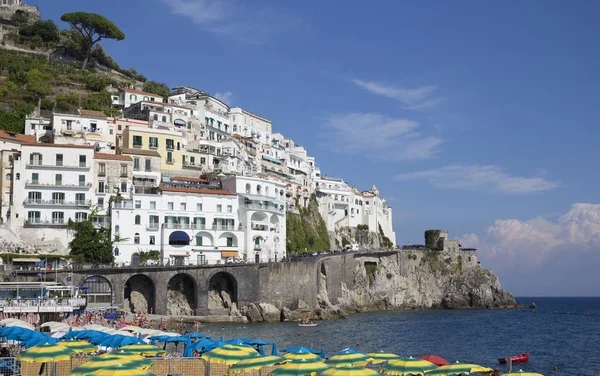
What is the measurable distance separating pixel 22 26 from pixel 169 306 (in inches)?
2882

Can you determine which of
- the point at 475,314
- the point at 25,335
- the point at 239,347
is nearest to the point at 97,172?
the point at 25,335

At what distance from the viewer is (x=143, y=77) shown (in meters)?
123

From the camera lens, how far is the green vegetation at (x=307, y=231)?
88.2 m

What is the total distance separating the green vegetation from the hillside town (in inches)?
72.4

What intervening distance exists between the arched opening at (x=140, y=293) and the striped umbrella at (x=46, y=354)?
38702 mm

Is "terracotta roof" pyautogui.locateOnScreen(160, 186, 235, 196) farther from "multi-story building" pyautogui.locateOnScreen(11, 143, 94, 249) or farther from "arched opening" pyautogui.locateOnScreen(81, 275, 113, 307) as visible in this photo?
"arched opening" pyautogui.locateOnScreen(81, 275, 113, 307)

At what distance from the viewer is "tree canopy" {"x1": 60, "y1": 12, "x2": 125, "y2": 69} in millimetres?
109625

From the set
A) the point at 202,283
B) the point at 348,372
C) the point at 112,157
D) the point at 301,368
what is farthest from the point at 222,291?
the point at 348,372

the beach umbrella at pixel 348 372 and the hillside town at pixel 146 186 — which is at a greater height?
the hillside town at pixel 146 186

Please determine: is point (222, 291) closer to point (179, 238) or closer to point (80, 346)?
point (179, 238)

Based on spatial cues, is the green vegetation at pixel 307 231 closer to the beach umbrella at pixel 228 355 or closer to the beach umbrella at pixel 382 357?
the beach umbrella at pixel 382 357

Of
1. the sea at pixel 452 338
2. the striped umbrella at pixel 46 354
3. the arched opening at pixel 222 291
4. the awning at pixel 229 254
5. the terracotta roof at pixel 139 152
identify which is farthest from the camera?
the terracotta roof at pixel 139 152

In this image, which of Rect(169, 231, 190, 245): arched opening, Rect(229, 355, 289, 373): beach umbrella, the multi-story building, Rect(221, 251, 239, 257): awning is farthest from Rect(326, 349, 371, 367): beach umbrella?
Rect(221, 251, 239, 257): awning

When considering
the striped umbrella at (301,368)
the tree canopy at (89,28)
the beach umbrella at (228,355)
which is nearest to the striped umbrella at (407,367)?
the striped umbrella at (301,368)
